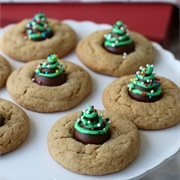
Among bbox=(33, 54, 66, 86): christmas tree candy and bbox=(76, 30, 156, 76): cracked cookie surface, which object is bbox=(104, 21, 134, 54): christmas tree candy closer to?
bbox=(76, 30, 156, 76): cracked cookie surface

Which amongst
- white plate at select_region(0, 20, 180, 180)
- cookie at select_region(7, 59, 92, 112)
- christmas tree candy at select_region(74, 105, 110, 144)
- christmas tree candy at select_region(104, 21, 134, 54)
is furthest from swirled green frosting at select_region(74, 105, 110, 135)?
christmas tree candy at select_region(104, 21, 134, 54)

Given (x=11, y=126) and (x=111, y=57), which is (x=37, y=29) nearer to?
(x=111, y=57)

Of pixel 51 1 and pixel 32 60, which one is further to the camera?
pixel 51 1

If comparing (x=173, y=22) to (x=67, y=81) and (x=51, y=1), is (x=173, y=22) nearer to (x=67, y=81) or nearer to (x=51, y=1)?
(x=51, y=1)

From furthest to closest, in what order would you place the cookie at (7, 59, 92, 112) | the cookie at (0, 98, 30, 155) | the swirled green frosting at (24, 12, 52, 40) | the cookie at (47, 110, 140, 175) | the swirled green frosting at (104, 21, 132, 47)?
1. the swirled green frosting at (24, 12, 52, 40)
2. the swirled green frosting at (104, 21, 132, 47)
3. the cookie at (7, 59, 92, 112)
4. the cookie at (0, 98, 30, 155)
5. the cookie at (47, 110, 140, 175)

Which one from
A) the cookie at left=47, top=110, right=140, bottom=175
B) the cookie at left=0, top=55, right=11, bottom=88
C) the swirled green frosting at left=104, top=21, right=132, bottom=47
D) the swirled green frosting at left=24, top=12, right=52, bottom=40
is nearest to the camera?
the cookie at left=47, top=110, right=140, bottom=175

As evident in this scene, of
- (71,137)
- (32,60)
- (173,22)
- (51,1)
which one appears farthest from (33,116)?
(173,22)

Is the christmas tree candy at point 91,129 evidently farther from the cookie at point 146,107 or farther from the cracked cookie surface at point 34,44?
the cracked cookie surface at point 34,44
